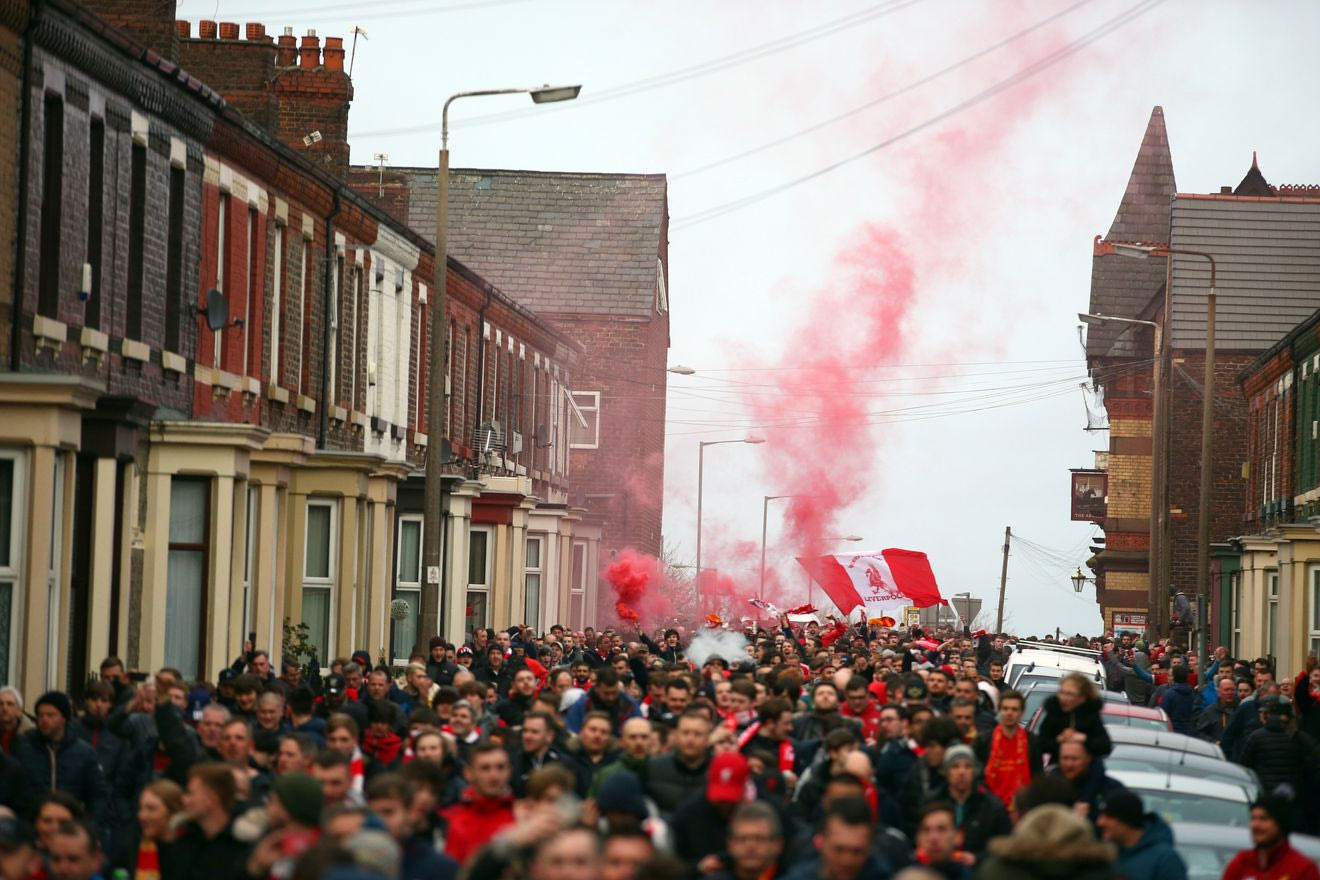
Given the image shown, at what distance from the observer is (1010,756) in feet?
45.3

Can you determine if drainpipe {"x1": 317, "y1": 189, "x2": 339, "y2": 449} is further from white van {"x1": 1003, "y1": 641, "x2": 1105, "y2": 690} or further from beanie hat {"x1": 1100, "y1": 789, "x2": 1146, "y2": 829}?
beanie hat {"x1": 1100, "y1": 789, "x2": 1146, "y2": 829}

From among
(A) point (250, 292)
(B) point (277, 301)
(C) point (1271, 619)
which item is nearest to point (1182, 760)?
(A) point (250, 292)

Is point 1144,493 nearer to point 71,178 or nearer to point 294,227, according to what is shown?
point 294,227

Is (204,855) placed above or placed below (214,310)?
below

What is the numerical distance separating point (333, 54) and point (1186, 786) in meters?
26.8

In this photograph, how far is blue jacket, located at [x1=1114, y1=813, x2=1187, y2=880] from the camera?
9570 millimetres

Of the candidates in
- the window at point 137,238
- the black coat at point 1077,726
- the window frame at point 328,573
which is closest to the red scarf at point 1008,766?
the black coat at point 1077,726

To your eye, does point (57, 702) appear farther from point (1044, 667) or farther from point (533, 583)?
point (533, 583)

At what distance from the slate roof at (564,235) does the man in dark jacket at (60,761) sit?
173 feet

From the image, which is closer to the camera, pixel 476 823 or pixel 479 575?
pixel 476 823

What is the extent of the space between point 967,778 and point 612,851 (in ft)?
15.2

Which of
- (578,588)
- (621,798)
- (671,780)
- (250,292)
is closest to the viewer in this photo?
(621,798)

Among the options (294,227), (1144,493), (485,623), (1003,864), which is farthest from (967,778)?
(1144,493)

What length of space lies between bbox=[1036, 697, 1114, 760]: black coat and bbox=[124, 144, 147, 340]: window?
12944 mm
